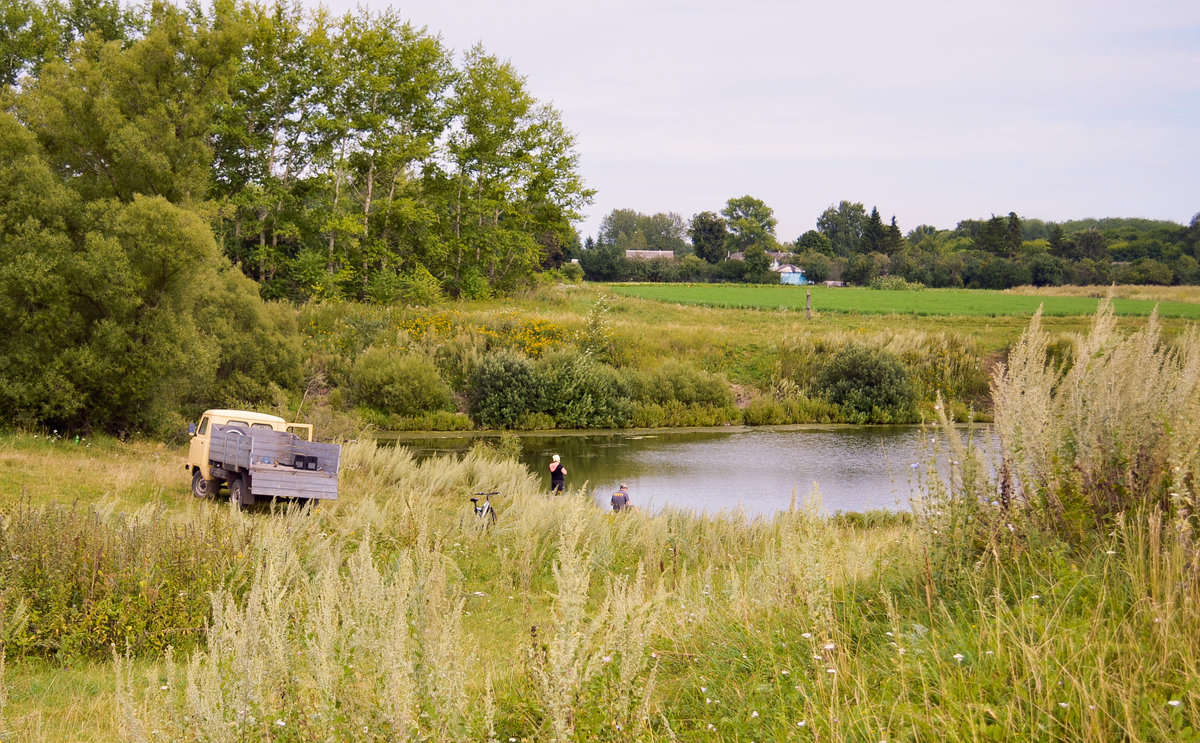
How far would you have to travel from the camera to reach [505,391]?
2936 cm

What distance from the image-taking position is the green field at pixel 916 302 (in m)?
46.8

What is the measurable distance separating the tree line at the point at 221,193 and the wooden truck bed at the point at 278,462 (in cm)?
844

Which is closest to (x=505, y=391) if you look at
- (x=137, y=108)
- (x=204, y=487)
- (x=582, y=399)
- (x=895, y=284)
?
(x=582, y=399)

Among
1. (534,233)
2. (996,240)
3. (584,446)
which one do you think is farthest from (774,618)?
(996,240)

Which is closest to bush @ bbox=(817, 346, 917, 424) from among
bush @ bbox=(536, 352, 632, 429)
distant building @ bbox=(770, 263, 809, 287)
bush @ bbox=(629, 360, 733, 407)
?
bush @ bbox=(629, 360, 733, 407)

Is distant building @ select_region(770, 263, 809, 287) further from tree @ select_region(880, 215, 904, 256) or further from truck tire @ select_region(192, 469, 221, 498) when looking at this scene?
truck tire @ select_region(192, 469, 221, 498)

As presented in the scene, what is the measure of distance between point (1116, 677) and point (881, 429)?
27613mm

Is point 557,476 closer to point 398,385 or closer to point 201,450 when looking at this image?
point 201,450

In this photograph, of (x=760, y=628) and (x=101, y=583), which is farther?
(x=101, y=583)

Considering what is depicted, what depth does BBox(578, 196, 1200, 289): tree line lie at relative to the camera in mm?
74375

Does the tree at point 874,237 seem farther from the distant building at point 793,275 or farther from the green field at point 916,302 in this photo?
the green field at point 916,302

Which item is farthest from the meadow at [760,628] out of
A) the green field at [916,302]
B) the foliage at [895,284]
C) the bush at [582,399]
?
the foliage at [895,284]

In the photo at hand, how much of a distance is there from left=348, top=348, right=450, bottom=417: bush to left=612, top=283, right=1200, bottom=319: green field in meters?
29.6

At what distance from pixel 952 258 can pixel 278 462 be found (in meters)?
90.2
